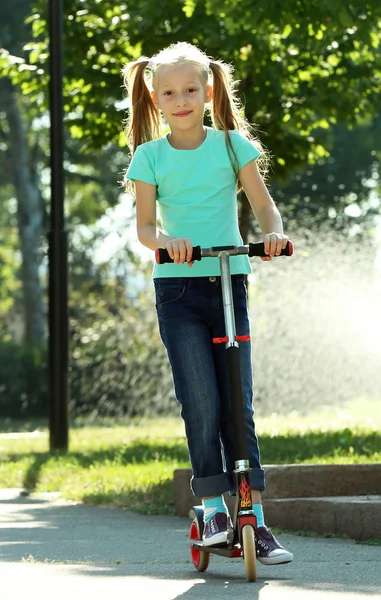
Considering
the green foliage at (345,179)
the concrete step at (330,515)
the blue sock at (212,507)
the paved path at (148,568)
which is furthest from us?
Result: the green foliage at (345,179)

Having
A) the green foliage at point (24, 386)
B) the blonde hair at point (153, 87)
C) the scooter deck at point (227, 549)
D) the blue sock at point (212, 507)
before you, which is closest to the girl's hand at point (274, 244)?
the blonde hair at point (153, 87)

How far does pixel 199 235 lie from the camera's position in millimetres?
4699

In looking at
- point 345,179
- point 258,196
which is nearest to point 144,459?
point 258,196

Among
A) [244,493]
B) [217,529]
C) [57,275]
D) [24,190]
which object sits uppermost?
[24,190]

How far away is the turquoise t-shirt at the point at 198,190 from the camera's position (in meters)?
4.71

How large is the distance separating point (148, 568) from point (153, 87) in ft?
5.99

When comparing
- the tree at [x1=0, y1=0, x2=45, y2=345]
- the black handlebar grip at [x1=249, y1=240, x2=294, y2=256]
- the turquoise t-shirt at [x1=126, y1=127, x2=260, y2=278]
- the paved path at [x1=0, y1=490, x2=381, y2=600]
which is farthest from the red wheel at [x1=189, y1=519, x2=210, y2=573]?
the tree at [x1=0, y1=0, x2=45, y2=345]

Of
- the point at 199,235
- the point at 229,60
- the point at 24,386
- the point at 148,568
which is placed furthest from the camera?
the point at 24,386

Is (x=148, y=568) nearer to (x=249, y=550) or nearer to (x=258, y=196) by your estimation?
(x=249, y=550)

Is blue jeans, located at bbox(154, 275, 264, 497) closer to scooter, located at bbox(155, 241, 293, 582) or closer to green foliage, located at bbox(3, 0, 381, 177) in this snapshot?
scooter, located at bbox(155, 241, 293, 582)

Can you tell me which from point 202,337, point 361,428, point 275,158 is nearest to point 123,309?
point 275,158

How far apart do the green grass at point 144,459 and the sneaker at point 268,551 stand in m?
3.13

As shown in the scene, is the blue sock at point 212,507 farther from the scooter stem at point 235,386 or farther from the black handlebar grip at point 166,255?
the black handlebar grip at point 166,255

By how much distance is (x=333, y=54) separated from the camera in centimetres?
1334
